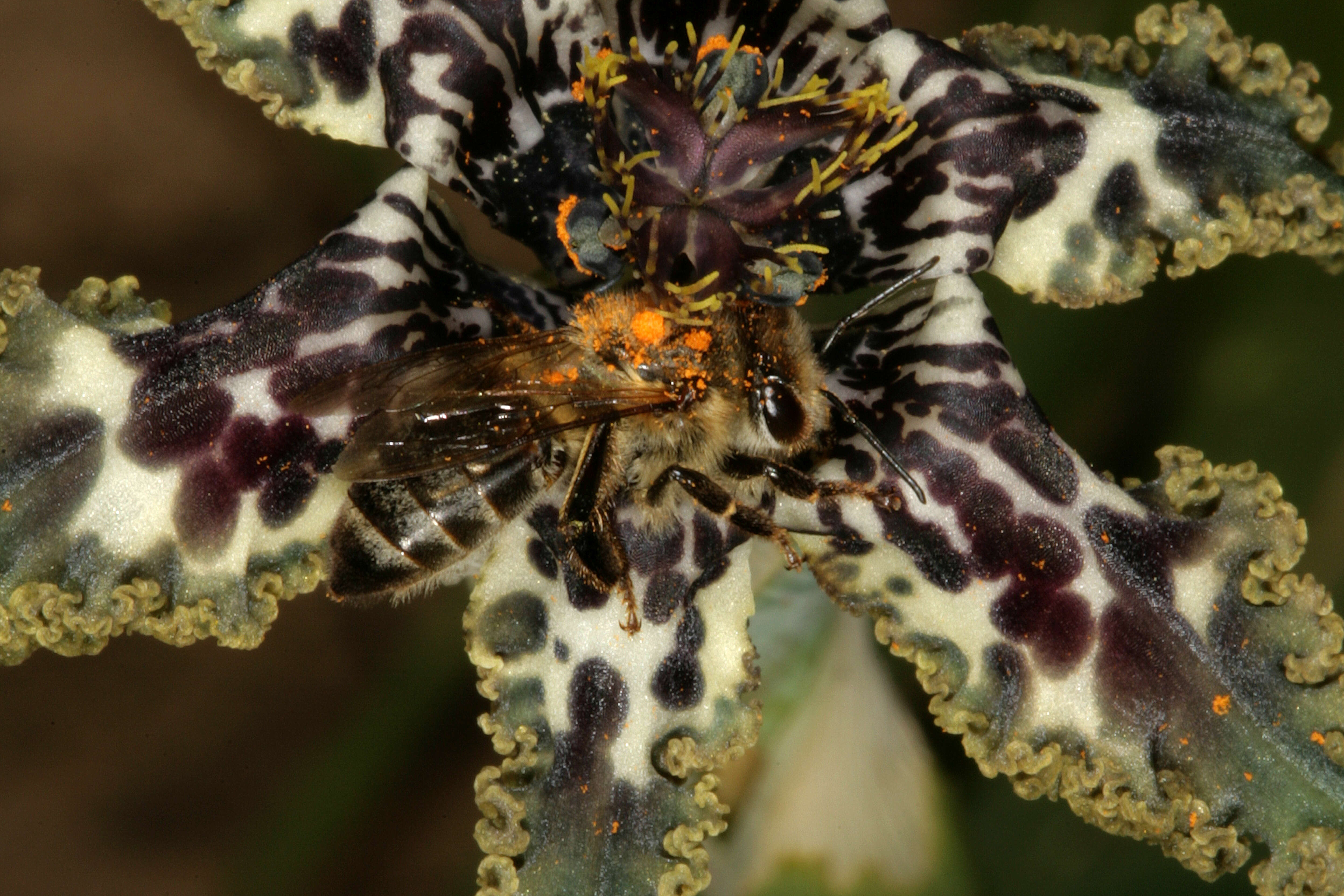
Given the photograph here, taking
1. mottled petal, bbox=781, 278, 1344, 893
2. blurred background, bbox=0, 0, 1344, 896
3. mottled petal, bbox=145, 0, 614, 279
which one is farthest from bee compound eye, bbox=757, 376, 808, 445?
blurred background, bbox=0, 0, 1344, 896

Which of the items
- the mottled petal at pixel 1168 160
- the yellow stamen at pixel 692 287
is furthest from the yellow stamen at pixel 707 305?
the mottled petal at pixel 1168 160

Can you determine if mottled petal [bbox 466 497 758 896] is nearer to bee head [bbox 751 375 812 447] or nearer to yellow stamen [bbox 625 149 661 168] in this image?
bee head [bbox 751 375 812 447]

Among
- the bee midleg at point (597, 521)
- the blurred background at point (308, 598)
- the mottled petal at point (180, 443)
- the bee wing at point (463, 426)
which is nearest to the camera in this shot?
the bee wing at point (463, 426)

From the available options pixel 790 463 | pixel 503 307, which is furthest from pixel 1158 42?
pixel 503 307

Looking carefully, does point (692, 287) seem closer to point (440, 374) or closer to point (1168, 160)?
point (440, 374)

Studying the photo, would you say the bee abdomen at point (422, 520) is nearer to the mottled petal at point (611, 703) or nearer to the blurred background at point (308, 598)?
the mottled petal at point (611, 703)

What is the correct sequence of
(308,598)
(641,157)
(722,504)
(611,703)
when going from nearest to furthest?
(722,504)
(641,157)
(611,703)
(308,598)

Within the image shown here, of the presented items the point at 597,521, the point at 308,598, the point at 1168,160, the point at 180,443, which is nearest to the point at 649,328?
the point at 597,521
